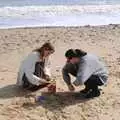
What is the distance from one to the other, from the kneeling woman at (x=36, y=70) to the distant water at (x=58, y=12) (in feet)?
25.0

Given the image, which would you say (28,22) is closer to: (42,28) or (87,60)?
(42,28)

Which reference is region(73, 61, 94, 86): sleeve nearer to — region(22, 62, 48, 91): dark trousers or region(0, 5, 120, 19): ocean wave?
region(22, 62, 48, 91): dark trousers

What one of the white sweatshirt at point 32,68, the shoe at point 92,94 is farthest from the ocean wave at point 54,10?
the shoe at point 92,94

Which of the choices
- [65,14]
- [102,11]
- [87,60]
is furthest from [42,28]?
[87,60]

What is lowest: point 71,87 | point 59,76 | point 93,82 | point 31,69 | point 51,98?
point 59,76

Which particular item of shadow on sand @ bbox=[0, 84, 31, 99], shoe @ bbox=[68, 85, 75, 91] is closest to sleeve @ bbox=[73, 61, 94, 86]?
shoe @ bbox=[68, 85, 75, 91]

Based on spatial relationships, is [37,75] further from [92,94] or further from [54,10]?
[54,10]

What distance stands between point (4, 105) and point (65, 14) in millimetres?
11557

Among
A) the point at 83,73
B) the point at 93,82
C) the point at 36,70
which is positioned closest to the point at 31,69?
the point at 36,70

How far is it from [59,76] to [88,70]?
4.57 ft

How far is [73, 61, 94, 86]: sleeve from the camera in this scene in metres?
6.88

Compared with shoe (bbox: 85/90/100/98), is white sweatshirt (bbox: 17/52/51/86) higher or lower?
higher

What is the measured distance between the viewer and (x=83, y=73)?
6.89 m

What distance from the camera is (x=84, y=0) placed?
2217 centimetres
